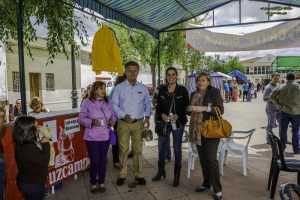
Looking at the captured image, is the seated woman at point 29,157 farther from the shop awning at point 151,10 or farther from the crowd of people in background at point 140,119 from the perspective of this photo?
the shop awning at point 151,10

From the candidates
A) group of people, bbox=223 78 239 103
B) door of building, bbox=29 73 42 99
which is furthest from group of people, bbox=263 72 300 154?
door of building, bbox=29 73 42 99

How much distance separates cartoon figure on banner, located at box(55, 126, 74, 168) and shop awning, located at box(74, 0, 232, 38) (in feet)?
6.78

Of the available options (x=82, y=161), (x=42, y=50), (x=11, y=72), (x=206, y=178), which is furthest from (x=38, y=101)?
(x=42, y=50)

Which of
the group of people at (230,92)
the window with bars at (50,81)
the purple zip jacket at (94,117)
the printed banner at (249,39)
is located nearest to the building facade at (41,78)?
the window with bars at (50,81)

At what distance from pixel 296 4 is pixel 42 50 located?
2074 cm

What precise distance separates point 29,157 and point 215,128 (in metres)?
2.30

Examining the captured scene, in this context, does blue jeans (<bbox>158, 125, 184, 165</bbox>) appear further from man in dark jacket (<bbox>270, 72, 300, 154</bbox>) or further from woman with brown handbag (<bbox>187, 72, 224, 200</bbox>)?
man in dark jacket (<bbox>270, 72, 300, 154</bbox>)

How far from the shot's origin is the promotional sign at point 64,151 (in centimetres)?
396

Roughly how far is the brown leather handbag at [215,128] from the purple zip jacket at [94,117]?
1.40 metres

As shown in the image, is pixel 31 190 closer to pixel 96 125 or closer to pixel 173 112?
pixel 96 125

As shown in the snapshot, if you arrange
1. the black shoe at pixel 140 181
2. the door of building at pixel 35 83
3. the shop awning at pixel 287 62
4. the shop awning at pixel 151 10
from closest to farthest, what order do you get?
the black shoe at pixel 140 181 < the shop awning at pixel 151 10 < the door of building at pixel 35 83 < the shop awning at pixel 287 62

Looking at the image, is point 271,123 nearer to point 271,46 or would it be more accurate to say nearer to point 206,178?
point 271,46

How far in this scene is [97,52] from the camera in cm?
525

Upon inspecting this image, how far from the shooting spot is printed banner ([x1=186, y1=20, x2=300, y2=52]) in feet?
21.1
